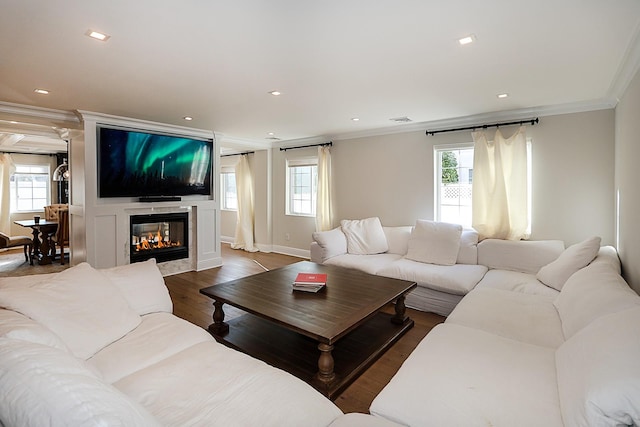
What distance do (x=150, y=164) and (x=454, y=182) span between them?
4506mm

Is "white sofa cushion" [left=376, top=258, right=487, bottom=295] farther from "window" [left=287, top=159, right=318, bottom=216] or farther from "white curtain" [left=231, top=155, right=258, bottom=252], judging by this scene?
"white curtain" [left=231, top=155, right=258, bottom=252]

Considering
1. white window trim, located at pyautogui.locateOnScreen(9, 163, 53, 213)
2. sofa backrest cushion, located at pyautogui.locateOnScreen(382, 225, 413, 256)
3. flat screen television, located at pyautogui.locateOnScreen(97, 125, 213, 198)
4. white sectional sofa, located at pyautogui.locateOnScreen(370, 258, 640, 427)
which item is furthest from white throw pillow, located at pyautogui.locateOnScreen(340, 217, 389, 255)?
white window trim, located at pyautogui.locateOnScreen(9, 163, 53, 213)

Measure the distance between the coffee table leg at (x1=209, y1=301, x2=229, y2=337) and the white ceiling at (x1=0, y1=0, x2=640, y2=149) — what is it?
2089 millimetres

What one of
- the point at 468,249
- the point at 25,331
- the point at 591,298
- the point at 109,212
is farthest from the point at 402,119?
the point at 25,331

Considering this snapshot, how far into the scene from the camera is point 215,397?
1.34 meters

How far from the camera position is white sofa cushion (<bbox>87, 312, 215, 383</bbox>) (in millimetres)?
1559

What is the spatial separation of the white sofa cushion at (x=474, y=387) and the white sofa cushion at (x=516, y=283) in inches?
52.7

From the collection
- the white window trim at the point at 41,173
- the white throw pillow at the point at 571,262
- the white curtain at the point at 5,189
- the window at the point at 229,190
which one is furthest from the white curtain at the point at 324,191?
the white curtain at the point at 5,189

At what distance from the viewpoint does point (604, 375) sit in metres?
1.15

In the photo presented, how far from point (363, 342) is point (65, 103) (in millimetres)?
4179

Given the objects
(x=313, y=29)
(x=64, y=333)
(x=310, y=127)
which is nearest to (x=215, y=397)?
(x=64, y=333)

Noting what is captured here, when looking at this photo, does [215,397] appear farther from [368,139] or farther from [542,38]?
[368,139]

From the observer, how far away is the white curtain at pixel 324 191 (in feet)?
19.3

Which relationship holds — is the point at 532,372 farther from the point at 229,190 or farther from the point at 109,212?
the point at 229,190
